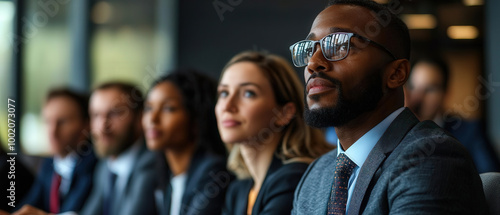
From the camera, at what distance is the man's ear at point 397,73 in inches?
64.1

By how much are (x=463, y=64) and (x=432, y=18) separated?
2.14 ft

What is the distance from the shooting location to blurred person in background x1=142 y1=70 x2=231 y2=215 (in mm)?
3191

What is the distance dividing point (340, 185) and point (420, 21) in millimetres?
5080

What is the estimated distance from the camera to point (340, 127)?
1.67 metres

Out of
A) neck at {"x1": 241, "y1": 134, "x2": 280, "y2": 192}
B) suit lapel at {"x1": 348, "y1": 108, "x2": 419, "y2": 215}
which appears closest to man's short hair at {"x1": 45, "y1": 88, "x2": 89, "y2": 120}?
neck at {"x1": 241, "y1": 134, "x2": 280, "y2": 192}

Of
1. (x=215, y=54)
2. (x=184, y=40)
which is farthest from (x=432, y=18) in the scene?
(x=184, y=40)

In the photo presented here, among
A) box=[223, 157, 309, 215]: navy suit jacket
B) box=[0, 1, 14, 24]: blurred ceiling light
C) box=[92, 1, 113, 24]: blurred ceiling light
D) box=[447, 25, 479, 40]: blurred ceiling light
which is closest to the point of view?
box=[223, 157, 309, 215]: navy suit jacket

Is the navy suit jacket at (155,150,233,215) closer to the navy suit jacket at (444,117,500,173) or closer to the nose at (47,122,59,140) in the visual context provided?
the nose at (47,122,59,140)

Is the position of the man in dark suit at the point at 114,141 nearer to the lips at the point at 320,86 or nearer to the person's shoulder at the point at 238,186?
the person's shoulder at the point at 238,186

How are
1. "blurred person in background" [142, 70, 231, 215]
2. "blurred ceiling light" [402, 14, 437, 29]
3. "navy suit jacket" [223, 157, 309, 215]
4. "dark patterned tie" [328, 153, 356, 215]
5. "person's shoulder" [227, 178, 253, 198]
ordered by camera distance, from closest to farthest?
"dark patterned tie" [328, 153, 356, 215]
"navy suit jacket" [223, 157, 309, 215]
"person's shoulder" [227, 178, 253, 198]
"blurred person in background" [142, 70, 231, 215]
"blurred ceiling light" [402, 14, 437, 29]

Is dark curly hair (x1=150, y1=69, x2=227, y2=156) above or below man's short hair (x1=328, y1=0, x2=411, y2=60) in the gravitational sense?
below

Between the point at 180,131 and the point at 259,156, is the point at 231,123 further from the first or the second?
the point at 180,131

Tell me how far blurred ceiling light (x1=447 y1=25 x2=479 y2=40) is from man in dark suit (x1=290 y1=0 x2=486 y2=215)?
14.9 ft

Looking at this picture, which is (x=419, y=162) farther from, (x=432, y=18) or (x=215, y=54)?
(x=215, y=54)
